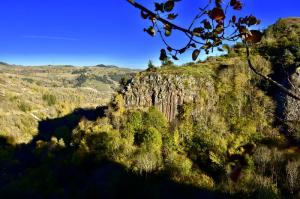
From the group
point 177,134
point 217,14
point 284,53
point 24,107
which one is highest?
point 284,53

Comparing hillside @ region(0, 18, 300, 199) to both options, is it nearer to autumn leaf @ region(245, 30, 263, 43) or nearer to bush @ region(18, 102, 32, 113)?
autumn leaf @ region(245, 30, 263, 43)

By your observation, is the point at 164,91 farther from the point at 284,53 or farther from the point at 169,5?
the point at 169,5

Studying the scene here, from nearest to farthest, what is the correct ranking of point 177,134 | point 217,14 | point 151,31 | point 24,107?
point 217,14 → point 151,31 → point 177,134 → point 24,107

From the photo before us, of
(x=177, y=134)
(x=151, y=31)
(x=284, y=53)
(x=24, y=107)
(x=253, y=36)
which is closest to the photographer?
(x=253, y=36)

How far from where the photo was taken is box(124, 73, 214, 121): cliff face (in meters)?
68.6

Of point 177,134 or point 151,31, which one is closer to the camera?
point 151,31

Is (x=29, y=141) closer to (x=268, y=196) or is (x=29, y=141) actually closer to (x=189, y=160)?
(x=189, y=160)

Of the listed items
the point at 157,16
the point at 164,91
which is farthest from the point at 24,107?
the point at 157,16

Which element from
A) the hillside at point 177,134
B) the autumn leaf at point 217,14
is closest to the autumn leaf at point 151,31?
the autumn leaf at point 217,14

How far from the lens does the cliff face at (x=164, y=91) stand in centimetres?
6862

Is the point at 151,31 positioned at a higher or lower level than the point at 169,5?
lower

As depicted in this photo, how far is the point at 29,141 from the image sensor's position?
138625 millimetres

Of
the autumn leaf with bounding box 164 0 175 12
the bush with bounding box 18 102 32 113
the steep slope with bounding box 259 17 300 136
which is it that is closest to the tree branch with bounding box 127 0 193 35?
the autumn leaf with bounding box 164 0 175 12

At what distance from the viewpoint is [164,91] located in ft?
225
